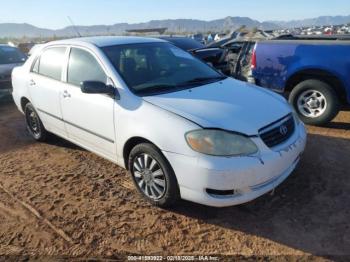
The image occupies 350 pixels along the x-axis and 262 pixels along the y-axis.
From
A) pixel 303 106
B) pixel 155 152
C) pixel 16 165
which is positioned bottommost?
pixel 16 165

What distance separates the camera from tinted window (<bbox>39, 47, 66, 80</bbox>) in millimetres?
4887

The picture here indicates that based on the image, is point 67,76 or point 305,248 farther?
point 67,76

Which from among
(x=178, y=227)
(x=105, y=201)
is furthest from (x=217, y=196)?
A: (x=105, y=201)

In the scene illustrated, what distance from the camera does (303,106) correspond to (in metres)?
6.25

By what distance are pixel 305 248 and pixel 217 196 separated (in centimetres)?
87

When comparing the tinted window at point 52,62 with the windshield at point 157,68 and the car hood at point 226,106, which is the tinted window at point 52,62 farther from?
the car hood at point 226,106

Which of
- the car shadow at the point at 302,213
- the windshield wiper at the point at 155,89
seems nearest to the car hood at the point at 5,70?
the windshield wiper at the point at 155,89

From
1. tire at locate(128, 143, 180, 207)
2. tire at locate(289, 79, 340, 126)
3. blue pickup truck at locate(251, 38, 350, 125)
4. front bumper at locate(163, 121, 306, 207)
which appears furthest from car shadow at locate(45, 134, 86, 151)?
tire at locate(289, 79, 340, 126)

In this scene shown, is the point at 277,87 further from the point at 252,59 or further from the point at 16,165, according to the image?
the point at 16,165

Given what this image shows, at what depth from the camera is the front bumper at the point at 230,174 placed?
3188mm

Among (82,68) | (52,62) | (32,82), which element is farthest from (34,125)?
(82,68)

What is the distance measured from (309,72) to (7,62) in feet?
25.8

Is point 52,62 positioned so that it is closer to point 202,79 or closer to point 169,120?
point 202,79

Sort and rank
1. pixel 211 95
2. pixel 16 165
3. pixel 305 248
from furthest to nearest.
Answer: pixel 16 165 → pixel 211 95 → pixel 305 248
